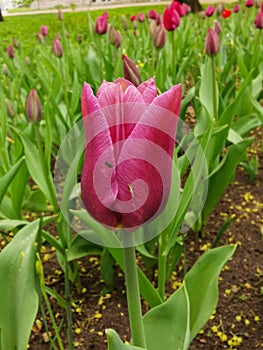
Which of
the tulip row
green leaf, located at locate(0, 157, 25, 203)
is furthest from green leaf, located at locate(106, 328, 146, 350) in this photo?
green leaf, located at locate(0, 157, 25, 203)

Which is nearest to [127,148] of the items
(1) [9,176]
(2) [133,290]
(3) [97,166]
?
(3) [97,166]

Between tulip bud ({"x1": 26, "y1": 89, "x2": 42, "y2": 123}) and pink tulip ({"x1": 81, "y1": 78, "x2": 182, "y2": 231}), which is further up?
pink tulip ({"x1": 81, "y1": 78, "x2": 182, "y2": 231})

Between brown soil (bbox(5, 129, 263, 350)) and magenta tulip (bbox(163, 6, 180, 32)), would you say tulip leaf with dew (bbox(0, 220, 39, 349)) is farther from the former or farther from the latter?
magenta tulip (bbox(163, 6, 180, 32))

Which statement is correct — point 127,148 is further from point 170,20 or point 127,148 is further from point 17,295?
point 170,20

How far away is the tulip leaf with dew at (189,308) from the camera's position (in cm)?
82

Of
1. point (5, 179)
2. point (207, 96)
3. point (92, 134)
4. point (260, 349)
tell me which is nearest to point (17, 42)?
point (207, 96)

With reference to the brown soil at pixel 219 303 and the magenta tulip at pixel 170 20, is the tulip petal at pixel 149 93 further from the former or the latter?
the magenta tulip at pixel 170 20

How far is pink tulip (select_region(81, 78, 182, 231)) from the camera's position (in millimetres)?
462

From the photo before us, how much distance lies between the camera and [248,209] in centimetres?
181

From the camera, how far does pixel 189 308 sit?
36.4 inches

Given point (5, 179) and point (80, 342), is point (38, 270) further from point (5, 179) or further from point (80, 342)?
point (80, 342)

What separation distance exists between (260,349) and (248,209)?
680 millimetres

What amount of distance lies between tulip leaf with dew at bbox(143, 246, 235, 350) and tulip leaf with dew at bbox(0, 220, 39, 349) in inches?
7.9

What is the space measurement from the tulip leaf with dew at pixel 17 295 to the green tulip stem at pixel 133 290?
302mm
